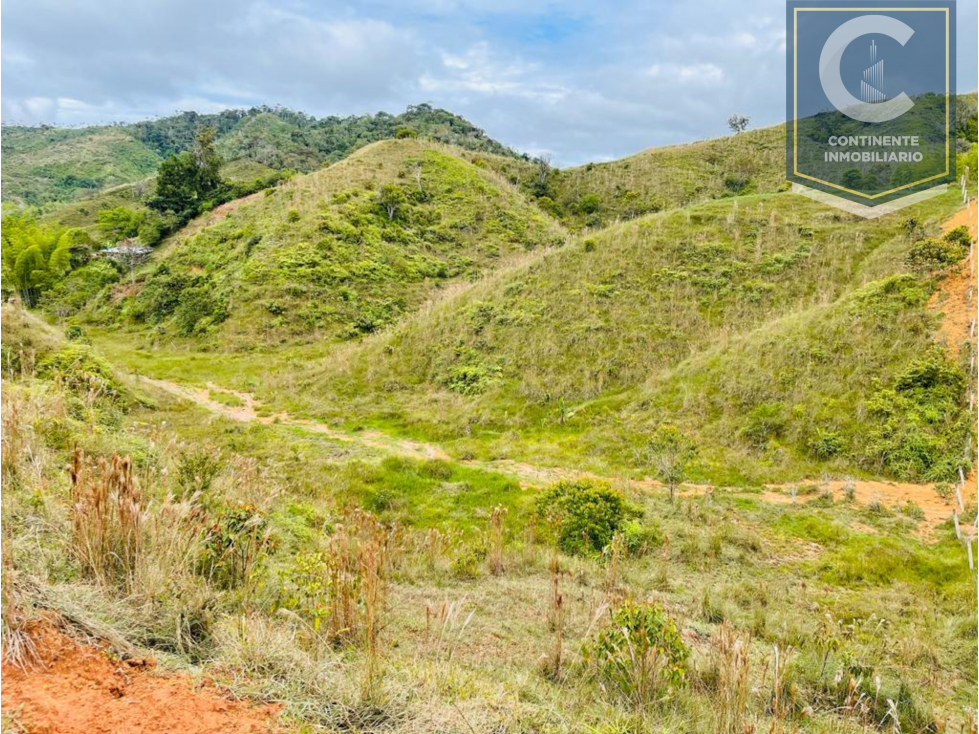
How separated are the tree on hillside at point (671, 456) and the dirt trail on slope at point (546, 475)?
0.27 metres

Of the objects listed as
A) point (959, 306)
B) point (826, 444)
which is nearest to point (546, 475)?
point (826, 444)

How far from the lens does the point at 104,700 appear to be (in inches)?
84.7

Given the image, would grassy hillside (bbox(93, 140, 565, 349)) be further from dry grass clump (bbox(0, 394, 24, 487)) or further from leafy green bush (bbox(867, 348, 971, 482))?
dry grass clump (bbox(0, 394, 24, 487))

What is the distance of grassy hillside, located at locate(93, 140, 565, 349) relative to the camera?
1001 inches

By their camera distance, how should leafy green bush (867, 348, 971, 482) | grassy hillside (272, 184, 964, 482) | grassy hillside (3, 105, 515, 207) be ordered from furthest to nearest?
1. grassy hillside (3, 105, 515, 207)
2. grassy hillside (272, 184, 964, 482)
3. leafy green bush (867, 348, 971, 482)

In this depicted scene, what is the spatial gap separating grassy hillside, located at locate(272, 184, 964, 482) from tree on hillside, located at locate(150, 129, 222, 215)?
28.8 metres

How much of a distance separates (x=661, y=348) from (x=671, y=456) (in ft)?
20.7

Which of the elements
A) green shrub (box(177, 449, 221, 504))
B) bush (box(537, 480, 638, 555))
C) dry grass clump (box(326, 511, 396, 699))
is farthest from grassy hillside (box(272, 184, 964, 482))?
dry grass clump (box(326, 511, 396, 699))

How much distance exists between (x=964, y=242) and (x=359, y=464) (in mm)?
17228

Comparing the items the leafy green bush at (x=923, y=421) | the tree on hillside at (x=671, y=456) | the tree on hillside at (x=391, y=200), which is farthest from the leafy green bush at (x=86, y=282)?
the leafy green bush at (x=923, y=421)

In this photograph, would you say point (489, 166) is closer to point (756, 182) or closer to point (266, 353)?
point (756, 182)

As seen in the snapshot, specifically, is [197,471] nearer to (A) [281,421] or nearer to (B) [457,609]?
(B) [457,609]

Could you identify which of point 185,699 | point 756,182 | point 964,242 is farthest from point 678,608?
point 756,182

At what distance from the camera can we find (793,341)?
45.9 ft
